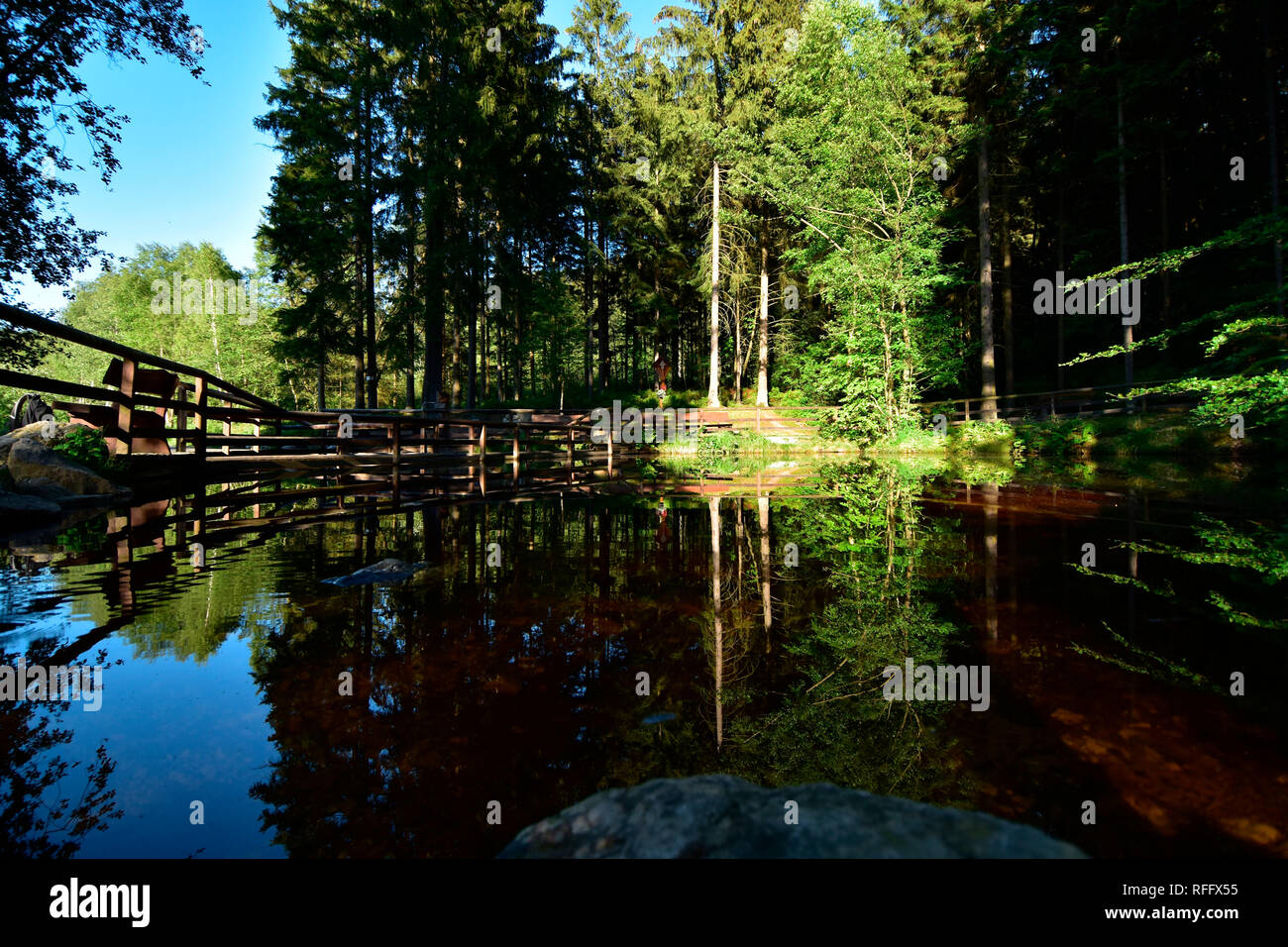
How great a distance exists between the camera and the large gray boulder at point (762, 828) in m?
1.20

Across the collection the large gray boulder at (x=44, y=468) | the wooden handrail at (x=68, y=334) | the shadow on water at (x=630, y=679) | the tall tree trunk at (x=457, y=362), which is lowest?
the shadow on water at (x=630, y=679)

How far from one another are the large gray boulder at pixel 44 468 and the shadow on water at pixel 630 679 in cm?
284

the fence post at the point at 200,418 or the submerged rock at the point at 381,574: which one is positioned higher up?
the fence post at the point at 200,418

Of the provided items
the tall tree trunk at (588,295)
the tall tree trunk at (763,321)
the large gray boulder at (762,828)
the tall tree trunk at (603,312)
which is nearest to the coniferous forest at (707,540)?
the large gray boulder at (762,828)

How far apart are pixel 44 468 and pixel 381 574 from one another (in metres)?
7.04

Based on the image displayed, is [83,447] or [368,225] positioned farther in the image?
[368,225]

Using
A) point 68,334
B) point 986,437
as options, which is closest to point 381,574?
point 68,334

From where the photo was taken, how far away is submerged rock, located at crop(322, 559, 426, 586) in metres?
4.59

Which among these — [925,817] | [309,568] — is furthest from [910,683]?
[309,568]

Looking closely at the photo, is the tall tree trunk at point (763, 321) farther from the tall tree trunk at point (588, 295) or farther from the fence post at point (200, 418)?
the fence post at point (200, 418)

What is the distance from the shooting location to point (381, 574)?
188 inches

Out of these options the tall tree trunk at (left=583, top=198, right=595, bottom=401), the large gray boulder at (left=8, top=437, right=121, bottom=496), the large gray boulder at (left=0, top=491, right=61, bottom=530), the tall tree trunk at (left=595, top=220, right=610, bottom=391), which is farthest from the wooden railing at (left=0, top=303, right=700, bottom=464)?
the tall tree trunk at (left=595, top=220, right=610, bottom=391)

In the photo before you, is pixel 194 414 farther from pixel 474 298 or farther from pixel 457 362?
pixel 457 362
